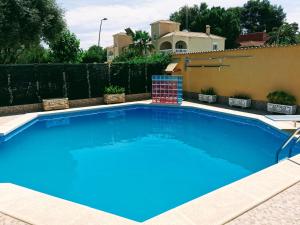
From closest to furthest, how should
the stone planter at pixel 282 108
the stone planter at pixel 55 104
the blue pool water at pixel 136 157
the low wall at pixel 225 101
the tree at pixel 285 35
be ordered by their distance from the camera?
the blue pool water at pixel 136 157 → the stone planter at pixel 282 108 → the low wall at pixel 225 101 → the stone planter at pixel 55 104 → the tree at pixel 285 35

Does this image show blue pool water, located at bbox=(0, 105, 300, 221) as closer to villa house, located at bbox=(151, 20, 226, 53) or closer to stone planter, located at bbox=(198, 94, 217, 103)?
stone planter, located at bbox=(198, 94, 217, 103)

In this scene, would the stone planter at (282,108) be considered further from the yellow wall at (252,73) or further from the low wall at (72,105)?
the low wall at (72,105)

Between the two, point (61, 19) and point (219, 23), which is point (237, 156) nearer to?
point (61, 19)

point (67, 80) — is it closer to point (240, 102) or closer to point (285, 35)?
point (240, 102)

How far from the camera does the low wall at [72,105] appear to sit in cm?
1812

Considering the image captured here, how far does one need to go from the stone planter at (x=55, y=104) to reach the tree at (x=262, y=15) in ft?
203

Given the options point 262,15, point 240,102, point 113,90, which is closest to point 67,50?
point 113,90

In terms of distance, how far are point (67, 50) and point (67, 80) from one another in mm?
13318

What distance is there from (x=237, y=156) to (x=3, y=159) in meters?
9.21

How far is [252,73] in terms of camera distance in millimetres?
17891

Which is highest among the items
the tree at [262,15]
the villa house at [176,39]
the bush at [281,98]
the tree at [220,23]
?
the tree at [262,15]

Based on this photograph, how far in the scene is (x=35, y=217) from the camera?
561 cm

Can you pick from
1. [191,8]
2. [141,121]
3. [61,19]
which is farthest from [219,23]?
[141,121]

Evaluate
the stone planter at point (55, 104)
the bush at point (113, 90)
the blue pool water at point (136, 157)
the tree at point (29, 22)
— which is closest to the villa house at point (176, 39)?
Result: the bush at point (113, 90)
